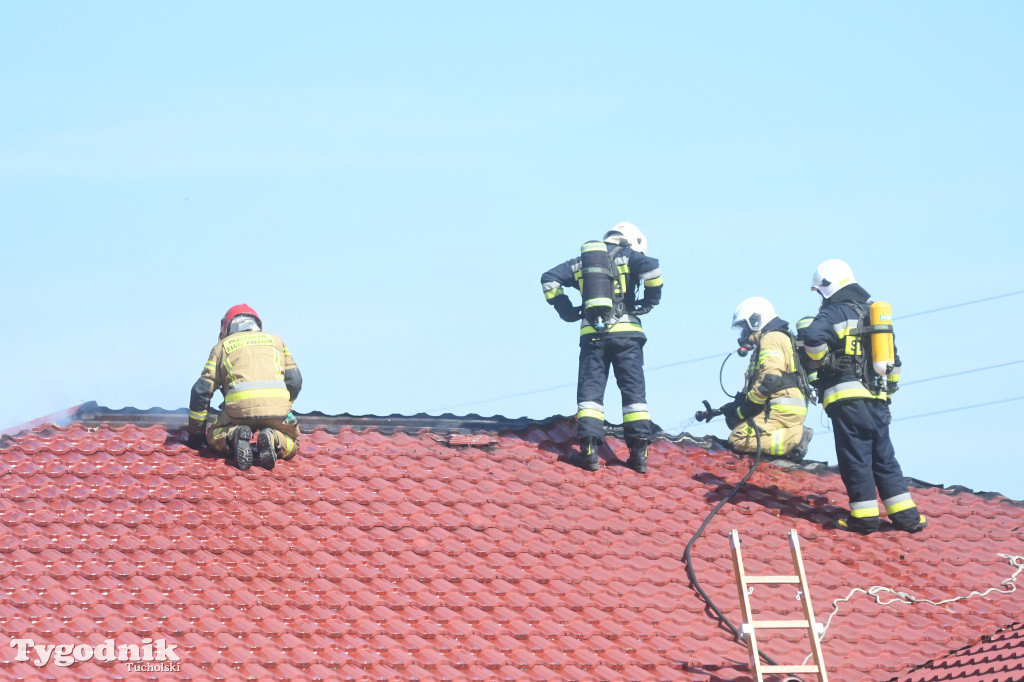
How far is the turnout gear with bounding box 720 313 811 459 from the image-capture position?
11.2 meters

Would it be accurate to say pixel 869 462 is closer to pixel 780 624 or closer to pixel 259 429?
pixel 780 624

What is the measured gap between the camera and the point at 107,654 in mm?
7695

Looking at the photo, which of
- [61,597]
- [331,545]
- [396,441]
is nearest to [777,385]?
[396,441]

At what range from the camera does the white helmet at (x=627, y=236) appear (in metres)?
11.2

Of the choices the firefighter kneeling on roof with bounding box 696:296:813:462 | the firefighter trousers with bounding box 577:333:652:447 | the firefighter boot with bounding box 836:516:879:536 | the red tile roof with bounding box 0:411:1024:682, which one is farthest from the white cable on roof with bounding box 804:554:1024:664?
the firefighter trousers with bounding box 577:333:652:447

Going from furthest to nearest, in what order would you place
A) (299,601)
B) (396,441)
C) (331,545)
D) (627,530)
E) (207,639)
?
(396,441) < (627,530) < (331,545) < (299,601) < (207,639)

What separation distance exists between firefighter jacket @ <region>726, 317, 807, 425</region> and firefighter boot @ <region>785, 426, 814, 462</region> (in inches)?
6.6

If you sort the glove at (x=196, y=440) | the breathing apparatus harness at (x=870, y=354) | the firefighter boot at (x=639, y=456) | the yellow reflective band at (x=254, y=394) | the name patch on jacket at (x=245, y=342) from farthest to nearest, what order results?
the firefighter boot at (x=639, y=456) → the breathing apparatus harness at (x=870, y=354) → the glove at (x=196, y=440) → the name patch on jacket at (x=245, y=342) → the yellow reflective band at (x=254, y=394)

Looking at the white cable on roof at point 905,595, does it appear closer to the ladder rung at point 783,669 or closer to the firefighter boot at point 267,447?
the ladder rung at point 783,669

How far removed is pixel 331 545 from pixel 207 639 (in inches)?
55.5

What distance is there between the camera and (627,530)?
9.95 m

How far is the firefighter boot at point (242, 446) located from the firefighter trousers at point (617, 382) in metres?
2.77

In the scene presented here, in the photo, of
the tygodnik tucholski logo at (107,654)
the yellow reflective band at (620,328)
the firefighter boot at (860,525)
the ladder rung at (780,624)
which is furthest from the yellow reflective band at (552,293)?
the tygodnik tucholski logo at (107,654)

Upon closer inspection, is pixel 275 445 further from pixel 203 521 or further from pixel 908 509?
pixel 908 509
